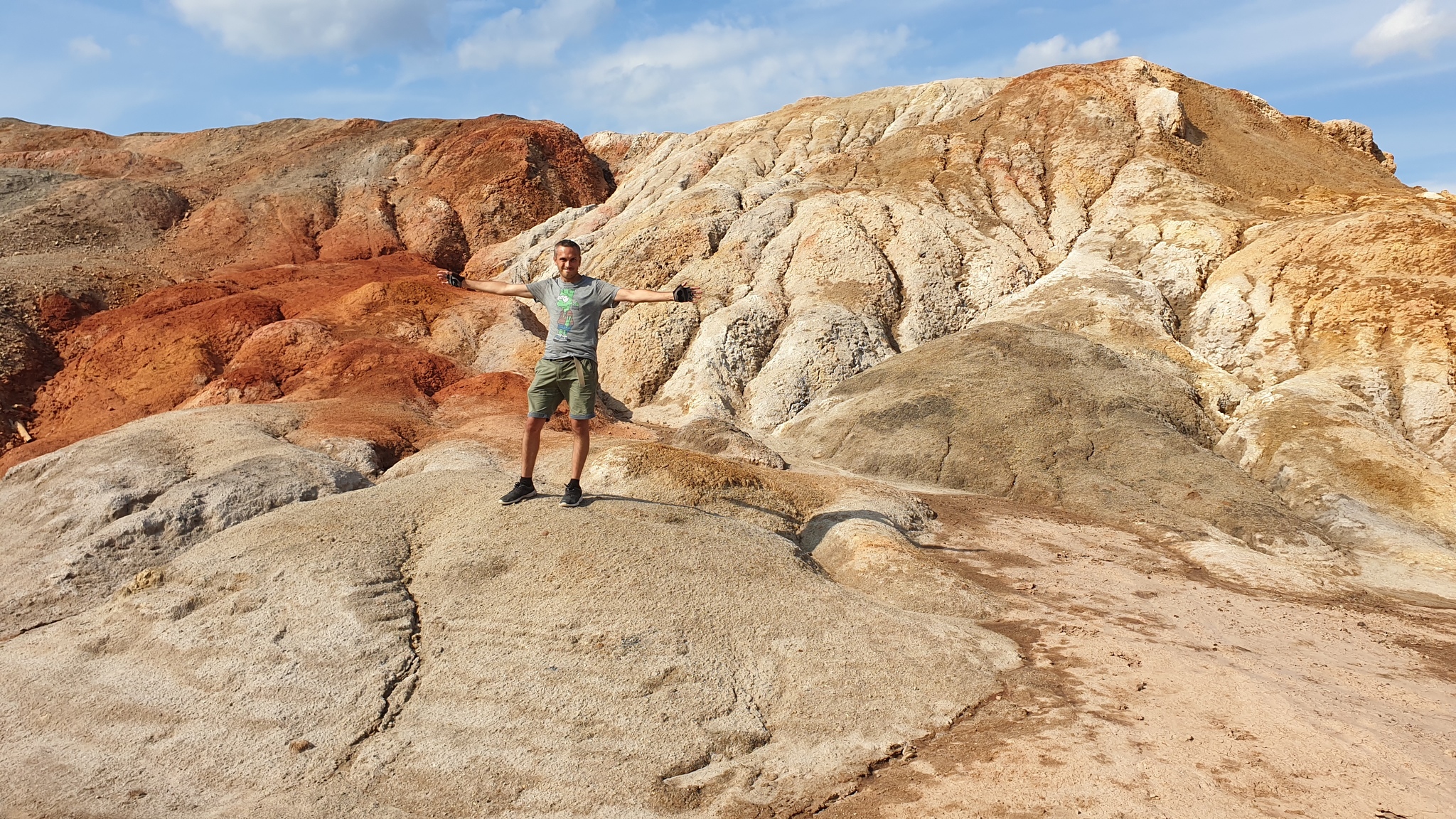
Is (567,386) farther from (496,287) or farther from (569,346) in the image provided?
(496,287)

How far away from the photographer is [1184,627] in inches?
296

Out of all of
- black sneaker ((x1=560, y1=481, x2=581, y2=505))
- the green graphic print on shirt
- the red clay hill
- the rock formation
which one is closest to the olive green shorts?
the green graphic print on shirt

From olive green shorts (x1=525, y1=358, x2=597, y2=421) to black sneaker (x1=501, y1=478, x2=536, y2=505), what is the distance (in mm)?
649

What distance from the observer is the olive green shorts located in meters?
7.07

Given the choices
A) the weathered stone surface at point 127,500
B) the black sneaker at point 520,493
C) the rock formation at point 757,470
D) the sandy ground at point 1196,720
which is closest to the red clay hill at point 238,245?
the rock formation at point 757,470

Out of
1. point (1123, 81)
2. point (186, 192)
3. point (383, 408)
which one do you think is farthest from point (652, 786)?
point (186, 192)

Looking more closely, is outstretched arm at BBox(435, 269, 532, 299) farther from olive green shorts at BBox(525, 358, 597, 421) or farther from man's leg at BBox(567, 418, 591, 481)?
man's leg at BBox(567, 418, 591, 481)

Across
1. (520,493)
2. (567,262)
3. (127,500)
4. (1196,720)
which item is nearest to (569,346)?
(567,262)

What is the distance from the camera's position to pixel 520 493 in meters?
7.43

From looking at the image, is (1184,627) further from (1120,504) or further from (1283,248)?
(1283,248)

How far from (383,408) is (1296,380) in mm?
17523

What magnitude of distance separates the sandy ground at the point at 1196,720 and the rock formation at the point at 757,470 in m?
0.05

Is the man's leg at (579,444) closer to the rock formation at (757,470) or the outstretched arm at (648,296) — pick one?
the rock formation at (757,470)

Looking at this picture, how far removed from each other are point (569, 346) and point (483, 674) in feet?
9.28
